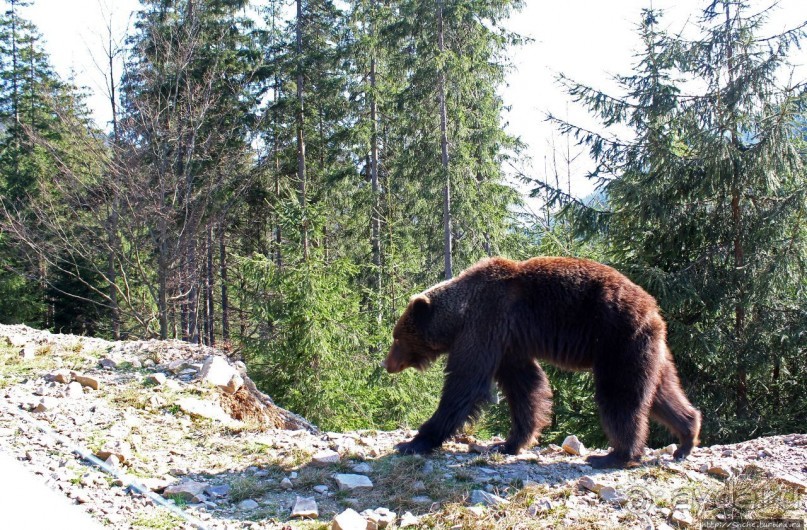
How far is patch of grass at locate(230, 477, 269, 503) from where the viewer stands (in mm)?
4617

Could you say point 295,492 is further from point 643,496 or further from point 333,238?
point 333,238

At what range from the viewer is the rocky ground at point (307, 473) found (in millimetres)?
4230

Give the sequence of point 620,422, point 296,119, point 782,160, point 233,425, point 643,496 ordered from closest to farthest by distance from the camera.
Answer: point 643,496, point 620,422, point 233,425, point 782,160, point 296,119

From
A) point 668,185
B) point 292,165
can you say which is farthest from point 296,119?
point 668,185

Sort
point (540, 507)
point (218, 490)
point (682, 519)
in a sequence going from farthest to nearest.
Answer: point (218, 490) < point (540, 507) < point (682, 519)

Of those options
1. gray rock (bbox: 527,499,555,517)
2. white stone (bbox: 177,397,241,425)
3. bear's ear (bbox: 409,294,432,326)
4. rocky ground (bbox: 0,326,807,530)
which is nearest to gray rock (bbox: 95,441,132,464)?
rocky ground (bbox: 0,326,807,530)

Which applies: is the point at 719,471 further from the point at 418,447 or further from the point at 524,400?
the point at 418,447

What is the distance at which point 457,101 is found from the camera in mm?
19516

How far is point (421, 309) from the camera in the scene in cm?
639

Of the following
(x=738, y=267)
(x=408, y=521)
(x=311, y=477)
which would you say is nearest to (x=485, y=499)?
(x=408, y=521)

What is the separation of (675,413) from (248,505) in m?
3.97

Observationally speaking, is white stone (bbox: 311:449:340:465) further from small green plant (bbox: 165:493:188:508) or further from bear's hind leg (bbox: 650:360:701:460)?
bear's hind leg (bbox: 650:360:701:460)

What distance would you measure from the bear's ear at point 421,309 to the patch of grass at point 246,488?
2.33 metres

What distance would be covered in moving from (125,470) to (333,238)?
74.7ft
